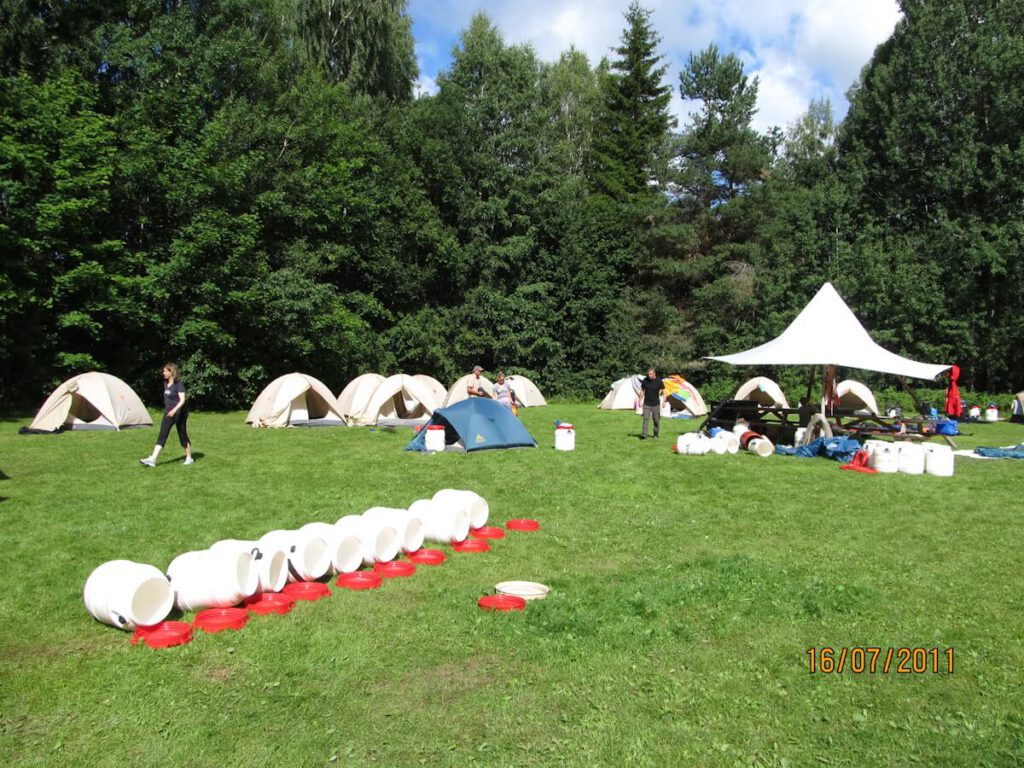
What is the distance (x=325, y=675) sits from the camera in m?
4.18

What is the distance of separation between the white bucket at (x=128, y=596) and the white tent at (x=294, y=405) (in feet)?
41.9

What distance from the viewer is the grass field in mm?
3486

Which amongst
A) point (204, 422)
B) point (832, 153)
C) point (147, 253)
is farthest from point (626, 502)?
point (832, 153)

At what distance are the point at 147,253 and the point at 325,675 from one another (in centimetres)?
1987

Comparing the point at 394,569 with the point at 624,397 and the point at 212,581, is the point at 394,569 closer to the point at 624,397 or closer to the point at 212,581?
the point at 212,581

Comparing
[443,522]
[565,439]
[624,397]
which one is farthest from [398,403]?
[443,522]

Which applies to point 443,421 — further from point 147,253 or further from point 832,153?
point 832,153

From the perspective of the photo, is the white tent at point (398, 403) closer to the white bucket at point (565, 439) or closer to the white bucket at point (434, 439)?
the white bucket at point (434, 439)

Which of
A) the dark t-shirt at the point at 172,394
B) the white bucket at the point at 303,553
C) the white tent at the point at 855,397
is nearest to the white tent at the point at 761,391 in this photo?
the white tent at the point at 855,397

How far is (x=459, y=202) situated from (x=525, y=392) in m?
8.81

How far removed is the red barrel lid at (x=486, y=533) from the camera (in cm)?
729

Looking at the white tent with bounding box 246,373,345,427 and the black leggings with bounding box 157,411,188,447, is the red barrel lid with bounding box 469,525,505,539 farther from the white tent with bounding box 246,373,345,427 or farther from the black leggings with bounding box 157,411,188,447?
the white tent with bounding box 246,373,345,427

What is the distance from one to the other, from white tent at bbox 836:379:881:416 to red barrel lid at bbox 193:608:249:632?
21747 mm

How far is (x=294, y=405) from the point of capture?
58.6ft
